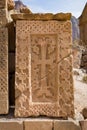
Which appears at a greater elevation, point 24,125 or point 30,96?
point 30,96

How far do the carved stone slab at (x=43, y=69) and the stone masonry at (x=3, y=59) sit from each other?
17 centimetres

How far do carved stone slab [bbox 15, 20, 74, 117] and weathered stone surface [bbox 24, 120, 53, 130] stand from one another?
14 cm

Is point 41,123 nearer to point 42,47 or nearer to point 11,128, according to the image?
point 11,128

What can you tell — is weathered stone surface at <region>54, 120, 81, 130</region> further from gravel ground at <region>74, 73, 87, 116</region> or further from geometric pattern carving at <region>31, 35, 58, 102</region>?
gravel ground at <region>74, 73, 87, 116</region>

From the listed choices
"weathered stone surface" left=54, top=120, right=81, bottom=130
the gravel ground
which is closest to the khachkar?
"weathered stone surface" left=54, top=120, right=81, bottom=130

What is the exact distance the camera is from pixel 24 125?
14.5 ft

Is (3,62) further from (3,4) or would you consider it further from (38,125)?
(38,125)

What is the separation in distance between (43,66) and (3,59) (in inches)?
23.7

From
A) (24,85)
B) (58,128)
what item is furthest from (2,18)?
(58,128)

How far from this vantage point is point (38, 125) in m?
4.40

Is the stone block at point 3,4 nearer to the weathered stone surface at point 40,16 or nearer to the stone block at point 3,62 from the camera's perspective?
the stone block at point 3,62

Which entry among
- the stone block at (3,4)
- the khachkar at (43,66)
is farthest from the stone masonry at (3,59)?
the khachkar at (43,66)

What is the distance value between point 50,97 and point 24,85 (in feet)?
1.41

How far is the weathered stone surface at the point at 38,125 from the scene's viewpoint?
14.4 feet
